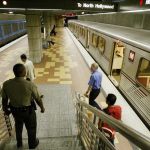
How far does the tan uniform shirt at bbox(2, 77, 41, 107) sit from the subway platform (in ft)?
3.59

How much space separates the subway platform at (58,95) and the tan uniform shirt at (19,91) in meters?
1.09

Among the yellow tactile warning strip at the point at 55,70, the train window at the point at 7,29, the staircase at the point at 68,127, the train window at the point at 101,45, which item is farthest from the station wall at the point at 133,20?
the train window at the point at 7,29

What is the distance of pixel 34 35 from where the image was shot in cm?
1045

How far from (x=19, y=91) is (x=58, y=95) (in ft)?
12.6

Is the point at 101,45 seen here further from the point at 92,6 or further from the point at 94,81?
the point at 94,81

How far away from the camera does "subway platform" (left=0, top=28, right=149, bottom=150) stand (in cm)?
385

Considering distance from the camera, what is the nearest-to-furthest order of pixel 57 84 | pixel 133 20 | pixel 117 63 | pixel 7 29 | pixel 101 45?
1. pixel 133 20
2. pixel 57 84
3. pixel 117 63
4. pixel 101 45
5. pixel 7 29

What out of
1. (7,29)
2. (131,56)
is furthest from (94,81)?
(7,29)

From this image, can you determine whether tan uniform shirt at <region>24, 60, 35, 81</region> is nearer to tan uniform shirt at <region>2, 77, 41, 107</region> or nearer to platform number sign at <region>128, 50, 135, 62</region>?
tan uniform shirt at <region>2, 77, 41, 107</region>

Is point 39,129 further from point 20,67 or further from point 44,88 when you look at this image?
point 44,88

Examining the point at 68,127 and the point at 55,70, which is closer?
the point at 68,127

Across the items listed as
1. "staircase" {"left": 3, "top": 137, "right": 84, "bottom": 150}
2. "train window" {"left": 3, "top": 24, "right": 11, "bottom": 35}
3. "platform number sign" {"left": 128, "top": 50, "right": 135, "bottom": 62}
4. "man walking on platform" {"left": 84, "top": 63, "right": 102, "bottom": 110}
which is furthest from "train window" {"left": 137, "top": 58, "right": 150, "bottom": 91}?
"train window" {"left": 3, "top": 24, "right": 11, "bottom": 35}

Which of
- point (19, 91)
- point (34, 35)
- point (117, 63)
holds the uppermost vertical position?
point (34, 35)

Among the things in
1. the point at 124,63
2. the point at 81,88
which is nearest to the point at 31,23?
the point at 81,88
